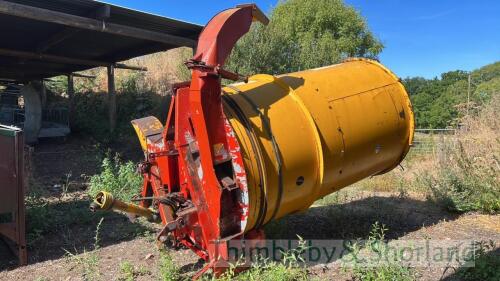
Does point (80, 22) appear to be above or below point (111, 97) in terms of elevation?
above

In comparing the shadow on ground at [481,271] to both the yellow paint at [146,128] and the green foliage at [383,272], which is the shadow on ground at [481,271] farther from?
the yellow paint at [146,128]

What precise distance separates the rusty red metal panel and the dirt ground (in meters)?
0.33

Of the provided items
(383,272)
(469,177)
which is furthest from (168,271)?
(469,177)

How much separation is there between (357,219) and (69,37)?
768cm

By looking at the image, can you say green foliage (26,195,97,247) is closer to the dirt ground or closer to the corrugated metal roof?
the dirt ground

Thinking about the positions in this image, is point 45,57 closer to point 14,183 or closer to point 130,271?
point 14,183

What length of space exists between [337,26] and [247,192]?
32.9 m

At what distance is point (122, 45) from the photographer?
11242mm

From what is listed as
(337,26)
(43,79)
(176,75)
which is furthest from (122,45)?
(337,26)

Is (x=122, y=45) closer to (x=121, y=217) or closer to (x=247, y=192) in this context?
(x=121, y=217)

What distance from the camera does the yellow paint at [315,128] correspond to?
388 cm

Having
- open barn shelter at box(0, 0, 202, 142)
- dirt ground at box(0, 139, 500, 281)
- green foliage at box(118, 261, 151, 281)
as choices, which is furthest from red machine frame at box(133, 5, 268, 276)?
open barn shelter at box(0, 0, 202, 142)

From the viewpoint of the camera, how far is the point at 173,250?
4.84 metres

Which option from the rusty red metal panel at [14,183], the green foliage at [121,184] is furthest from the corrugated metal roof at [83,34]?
the rusty red metal panel at [14,183]
